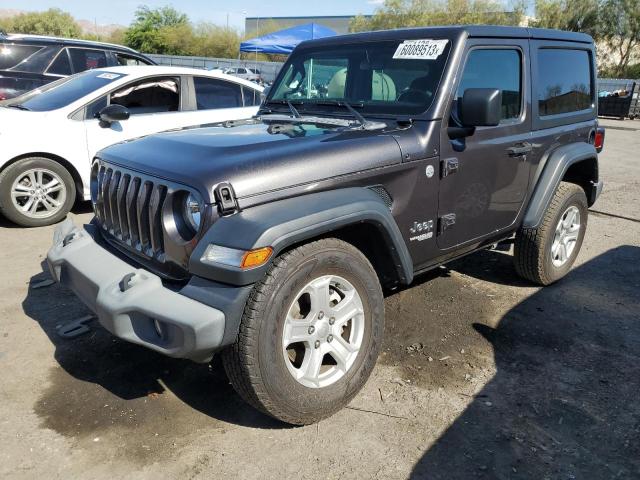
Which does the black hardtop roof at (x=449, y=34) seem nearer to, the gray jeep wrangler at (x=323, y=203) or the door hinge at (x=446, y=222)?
the gray jeep wrangler at (x=323, y=203)

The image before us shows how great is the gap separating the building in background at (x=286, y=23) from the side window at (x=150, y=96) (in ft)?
176

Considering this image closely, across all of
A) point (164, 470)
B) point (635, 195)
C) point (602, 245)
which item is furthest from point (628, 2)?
point (164, 470)

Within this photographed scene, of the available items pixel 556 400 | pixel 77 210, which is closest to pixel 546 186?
pixel 556 400

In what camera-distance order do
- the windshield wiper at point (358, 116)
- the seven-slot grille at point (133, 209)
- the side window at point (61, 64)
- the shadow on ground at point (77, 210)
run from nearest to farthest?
the seven-slot grille at point (133, 209), the windshield wiper at point (358, 116), the shadow on ground at point (77, 210), the side window at point (61, 64)

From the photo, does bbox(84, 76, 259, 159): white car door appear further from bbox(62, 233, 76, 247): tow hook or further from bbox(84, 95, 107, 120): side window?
bbox(62, 233, 76, 247): tow hook

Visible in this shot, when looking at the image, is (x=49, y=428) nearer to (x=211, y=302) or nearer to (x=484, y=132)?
(x=211, y=302)

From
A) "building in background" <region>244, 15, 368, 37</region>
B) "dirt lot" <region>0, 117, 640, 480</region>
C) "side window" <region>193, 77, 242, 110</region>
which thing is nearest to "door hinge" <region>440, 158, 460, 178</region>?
"dirt lot" <region>0, 117, 640, 480</region>

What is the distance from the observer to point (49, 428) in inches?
109

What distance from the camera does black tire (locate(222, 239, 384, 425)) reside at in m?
2.42

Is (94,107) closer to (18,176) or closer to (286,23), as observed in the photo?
(18,176)

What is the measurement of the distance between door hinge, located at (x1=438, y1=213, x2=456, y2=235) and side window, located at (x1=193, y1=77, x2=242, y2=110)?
166 inches

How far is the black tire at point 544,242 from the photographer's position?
4305 mm

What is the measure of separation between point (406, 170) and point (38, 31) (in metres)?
90.2

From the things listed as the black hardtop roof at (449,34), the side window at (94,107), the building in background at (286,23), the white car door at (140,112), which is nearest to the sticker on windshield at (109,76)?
the white car door at (140,112)
